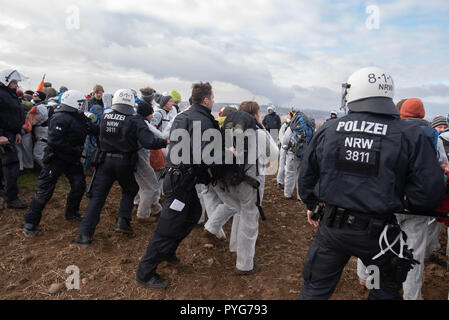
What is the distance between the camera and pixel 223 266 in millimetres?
4289

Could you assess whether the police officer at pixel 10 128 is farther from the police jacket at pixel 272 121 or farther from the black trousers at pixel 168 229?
the police jacket at pixel 272 121

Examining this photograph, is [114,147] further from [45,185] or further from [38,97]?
[38,97]

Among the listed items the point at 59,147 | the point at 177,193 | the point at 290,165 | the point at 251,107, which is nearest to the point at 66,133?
the point at 59,147

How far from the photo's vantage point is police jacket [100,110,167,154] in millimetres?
4559

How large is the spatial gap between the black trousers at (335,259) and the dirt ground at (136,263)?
1.16 metres

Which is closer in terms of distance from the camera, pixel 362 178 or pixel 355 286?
pixel 362 178

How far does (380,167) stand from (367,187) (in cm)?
18

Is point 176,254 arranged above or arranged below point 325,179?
below

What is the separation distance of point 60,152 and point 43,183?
0.58 metres

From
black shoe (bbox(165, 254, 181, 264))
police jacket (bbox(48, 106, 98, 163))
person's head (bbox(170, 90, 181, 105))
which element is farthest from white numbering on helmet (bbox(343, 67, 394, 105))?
person's head (bbox(170, 90, 181, 105))

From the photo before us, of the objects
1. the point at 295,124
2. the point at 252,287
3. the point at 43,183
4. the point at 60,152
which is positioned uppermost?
the point at 295,124

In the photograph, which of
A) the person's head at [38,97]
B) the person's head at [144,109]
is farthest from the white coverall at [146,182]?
the person's head at [38,97]

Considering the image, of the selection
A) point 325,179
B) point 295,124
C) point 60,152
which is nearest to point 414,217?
point 325,179
